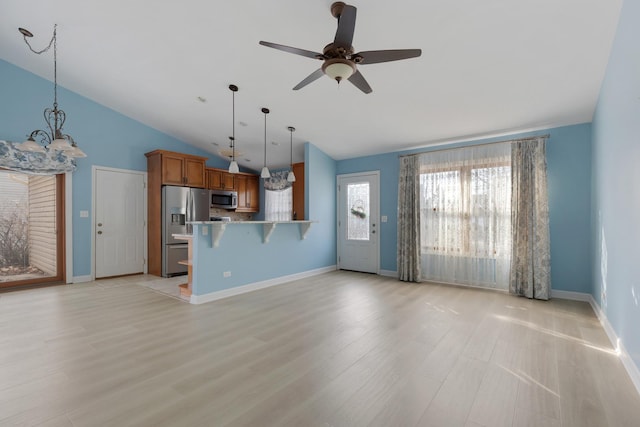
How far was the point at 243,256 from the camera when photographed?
15.7 feet

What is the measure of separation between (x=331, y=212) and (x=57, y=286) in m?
5.24

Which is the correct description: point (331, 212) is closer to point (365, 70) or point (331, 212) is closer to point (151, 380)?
point (365, 70)

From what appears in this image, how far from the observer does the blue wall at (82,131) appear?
4.76 metres

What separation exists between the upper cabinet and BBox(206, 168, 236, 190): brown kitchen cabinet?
19.6 inches

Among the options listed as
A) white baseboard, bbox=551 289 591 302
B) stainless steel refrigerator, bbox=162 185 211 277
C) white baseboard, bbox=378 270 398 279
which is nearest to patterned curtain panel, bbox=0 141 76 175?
stainless steel refrigerator, bbox=162 185 211 277

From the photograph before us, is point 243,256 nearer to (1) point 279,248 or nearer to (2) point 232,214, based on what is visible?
(1) point 279,248

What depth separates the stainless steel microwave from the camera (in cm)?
708

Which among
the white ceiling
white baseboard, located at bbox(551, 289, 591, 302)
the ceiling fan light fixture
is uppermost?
the white ceiling

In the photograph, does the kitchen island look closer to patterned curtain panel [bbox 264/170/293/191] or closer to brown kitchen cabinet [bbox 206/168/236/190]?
patterned curtain panel [bbox 264/170/293/191]

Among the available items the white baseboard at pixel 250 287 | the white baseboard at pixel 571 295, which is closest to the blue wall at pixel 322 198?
the white baseboard at pixel 250 287

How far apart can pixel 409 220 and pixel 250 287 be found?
3.14 meters

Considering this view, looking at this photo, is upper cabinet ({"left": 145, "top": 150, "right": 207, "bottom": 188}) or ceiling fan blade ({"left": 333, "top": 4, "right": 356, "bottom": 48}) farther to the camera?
upper cabinet ({"left": 145, "top": 150, "right": 207, "bottom": 188})

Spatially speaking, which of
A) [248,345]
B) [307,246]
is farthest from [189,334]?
[307,246]

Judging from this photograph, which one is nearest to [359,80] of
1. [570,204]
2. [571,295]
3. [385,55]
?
[385,55]
